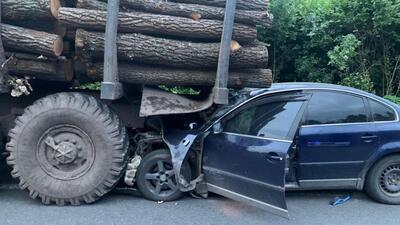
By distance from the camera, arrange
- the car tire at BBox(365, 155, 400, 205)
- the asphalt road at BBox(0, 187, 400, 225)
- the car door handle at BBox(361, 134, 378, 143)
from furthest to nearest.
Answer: the car tire at BBox(365, 155, 400, 205) < the car door handle at BBox(361, 134, 378, 143) < the asphalt road at BBox(0, 187, 400, 225)

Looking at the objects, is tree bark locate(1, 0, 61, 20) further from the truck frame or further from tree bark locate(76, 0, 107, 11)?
the truck frame

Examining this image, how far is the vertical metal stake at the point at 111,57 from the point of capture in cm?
535

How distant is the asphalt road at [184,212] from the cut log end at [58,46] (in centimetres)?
185

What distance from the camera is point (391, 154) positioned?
5941 millimetres

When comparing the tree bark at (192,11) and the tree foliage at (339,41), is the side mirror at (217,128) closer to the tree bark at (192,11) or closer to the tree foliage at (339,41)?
the tree bark at (192,11)

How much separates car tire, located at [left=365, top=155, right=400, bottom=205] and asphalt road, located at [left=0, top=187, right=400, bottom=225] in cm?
12

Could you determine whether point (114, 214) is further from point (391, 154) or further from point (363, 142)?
point (391, 154)

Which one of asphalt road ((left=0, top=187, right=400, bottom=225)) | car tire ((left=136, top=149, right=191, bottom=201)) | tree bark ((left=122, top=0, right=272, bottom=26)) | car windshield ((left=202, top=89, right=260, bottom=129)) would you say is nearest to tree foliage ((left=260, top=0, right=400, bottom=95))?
car windshield ((left=202, top=89, right=260, bottom=129))

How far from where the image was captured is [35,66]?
5.59 metres

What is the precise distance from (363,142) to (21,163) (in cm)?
420

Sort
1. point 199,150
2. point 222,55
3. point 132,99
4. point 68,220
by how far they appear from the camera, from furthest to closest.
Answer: point 132,99, point 199,150, point 222,55, point 68,220

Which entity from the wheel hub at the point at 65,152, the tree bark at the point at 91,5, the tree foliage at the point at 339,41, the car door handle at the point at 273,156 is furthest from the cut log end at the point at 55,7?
the tree foliage at the point at 339,41

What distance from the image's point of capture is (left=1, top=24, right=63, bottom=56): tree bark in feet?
17.6

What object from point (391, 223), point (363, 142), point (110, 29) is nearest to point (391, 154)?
point (363, 142)
